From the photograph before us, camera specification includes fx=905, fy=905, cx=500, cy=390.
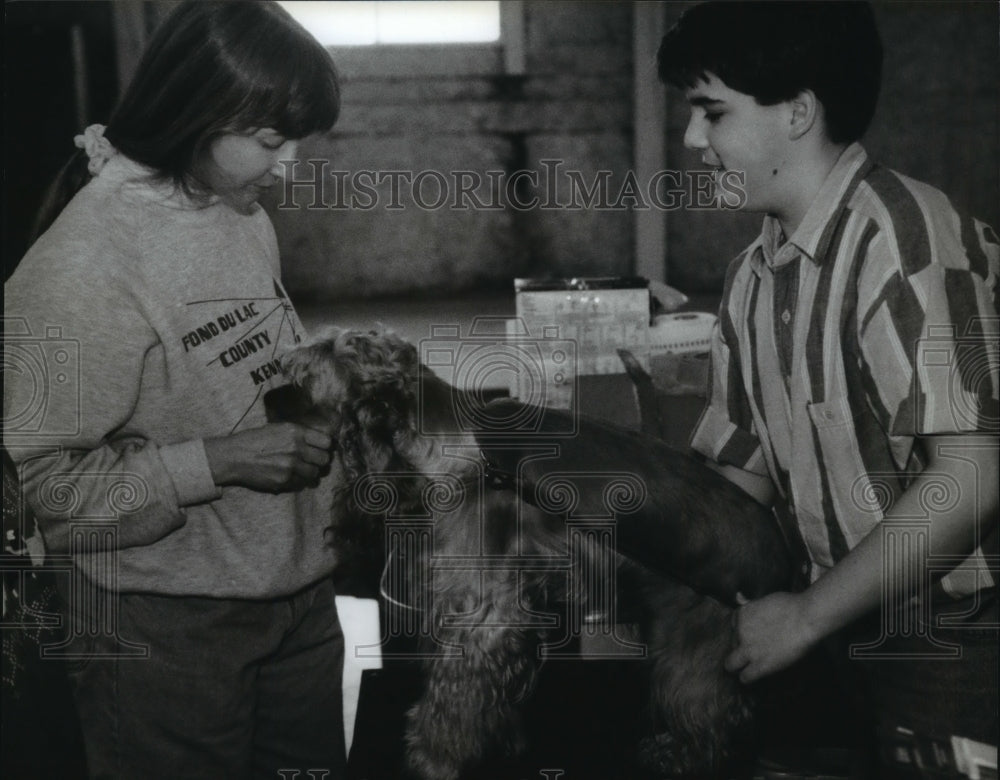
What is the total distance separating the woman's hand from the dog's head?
0.10 ft

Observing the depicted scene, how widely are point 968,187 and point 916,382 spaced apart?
0.39 meters

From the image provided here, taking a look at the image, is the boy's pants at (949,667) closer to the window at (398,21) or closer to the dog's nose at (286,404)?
the dog's nose at (286,404)

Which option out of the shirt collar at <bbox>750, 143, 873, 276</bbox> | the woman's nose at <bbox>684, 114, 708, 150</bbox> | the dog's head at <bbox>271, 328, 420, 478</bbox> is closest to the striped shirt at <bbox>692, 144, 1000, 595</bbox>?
the shirt collar at <bbox>750, 143, 873, 276</bbox>

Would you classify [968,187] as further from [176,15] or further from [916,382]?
[176,15]

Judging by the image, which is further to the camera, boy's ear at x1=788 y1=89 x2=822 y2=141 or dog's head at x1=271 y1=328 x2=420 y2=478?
dog's head at x1=271 y1=328 x2=420 y2=478

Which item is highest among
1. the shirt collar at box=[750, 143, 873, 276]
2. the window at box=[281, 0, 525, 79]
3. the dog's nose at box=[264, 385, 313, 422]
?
the window at box=[281, 0, 525, 79]

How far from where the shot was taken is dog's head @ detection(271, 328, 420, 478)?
117 cm

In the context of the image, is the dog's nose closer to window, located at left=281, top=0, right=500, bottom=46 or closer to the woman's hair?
the woman's hair

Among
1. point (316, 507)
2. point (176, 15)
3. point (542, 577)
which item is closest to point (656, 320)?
point (542, 577)

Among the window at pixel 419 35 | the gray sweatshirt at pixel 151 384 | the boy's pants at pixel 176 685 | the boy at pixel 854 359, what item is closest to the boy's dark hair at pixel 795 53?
the boy at pixel 854 359

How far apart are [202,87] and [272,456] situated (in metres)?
0.43

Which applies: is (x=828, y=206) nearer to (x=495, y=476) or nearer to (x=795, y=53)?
(x=795, y=53)

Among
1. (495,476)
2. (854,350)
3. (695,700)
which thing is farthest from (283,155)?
(695,700)

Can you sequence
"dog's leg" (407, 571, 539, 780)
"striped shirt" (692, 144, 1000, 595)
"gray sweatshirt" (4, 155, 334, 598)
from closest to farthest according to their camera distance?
"striped shirt" (692, 144, 1000, 595), "gray sweatshirt" (4, 155, 334, 598), "dog's leg" (407, 571, 539, 780)
